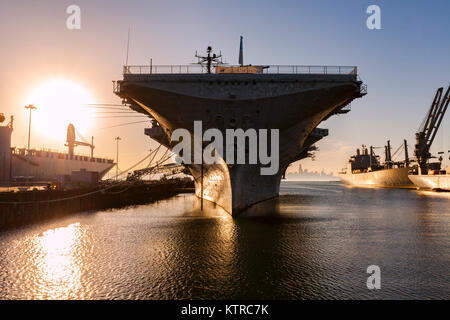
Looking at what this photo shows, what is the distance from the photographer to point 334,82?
20.2 metres

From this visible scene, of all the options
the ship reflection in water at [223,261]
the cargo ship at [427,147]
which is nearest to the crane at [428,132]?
the cargo ship at [427,147]

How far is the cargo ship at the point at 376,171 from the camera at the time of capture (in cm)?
7206

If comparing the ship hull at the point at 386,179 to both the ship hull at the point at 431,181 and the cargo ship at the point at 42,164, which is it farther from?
the cargo ship at the point at 42,164

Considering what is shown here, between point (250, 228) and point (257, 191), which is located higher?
point (257, 191)

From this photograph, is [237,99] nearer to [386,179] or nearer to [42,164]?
[42,164]

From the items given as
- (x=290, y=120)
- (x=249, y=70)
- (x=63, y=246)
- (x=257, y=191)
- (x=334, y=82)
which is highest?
(x=249, y=70)

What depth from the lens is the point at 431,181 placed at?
58.5m

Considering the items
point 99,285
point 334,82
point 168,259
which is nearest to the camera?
point 99,285

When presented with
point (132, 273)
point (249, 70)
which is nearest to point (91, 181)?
point (249, 70)

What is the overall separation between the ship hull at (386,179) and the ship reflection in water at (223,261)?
62013 mm

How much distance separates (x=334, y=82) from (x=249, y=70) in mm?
7682

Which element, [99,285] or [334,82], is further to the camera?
[334,82]

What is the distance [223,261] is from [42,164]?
61.8m
